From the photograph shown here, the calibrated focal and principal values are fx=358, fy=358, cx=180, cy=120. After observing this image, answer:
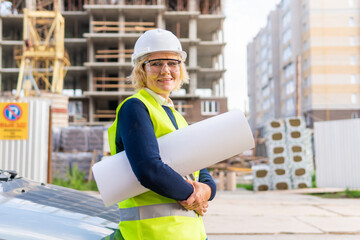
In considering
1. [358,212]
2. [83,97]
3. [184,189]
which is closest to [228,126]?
[184,189]

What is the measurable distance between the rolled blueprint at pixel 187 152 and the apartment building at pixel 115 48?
31.7 m

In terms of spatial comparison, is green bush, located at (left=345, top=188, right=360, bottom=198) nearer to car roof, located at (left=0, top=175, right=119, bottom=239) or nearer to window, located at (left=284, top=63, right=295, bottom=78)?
car roof, located at (left=0, top=175, right=119, bottom=239)

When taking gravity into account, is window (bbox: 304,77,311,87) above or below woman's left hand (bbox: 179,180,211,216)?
above

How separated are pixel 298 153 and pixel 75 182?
6423 millimetres

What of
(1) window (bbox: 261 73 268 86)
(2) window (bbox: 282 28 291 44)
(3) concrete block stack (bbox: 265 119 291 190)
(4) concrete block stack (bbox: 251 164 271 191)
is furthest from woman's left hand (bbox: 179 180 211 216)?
(1) window (bbox: 261 73 268 86)

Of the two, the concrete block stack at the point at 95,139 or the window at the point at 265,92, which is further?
the window at the point at 265,92

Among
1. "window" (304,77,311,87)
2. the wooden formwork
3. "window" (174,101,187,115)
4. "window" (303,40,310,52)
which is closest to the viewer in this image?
"window" (174,101,187,115)

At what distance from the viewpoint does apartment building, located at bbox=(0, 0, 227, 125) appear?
34.9 m

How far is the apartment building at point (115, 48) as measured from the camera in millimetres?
34938

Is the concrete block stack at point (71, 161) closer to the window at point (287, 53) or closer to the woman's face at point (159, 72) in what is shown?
the woman's face at point (159, 72)

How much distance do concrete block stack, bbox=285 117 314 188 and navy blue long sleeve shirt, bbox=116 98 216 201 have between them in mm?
9710

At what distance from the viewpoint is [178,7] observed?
37844mm

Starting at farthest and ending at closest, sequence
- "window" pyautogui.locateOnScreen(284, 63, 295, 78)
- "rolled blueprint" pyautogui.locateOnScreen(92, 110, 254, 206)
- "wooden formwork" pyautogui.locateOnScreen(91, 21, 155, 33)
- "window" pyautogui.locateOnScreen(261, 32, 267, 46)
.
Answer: "window" pyautogui.locateOnScreen(261, 32, 267, 46) < "window" pyautogui.locateOnScreen(284, 63, 295, 78) < "wooden formwork" pyautogui.locateOnScreen(91, 21, 155, 33) < "rolled blueprint" pyautogui.locateOnScreen(92, 110, 254, 206)

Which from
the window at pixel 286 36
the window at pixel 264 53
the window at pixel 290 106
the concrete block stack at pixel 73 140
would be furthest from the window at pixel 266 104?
the concrete block stack at pixel 73 140
